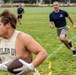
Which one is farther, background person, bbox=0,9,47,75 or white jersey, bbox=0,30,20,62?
white jersey, bbox=0,30,20,62

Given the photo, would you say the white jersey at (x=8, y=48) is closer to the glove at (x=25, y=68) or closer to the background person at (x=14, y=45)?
the background person at (x=14, y=45)

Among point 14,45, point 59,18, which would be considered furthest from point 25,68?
point 59,18

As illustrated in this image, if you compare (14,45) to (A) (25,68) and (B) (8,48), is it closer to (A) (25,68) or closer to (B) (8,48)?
(B) (8,48)

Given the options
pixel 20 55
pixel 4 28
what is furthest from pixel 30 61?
pixel 4 28

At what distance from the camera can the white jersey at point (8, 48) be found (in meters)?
4.61

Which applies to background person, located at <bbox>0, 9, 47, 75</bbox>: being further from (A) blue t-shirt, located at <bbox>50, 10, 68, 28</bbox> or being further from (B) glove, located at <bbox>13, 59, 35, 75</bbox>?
(A) blue t-shirt, located at <bbox>50, 10, 68, 28</bbox>

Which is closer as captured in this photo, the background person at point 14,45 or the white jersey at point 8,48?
the background person at point 14,45

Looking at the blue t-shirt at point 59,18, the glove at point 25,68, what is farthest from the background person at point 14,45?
the blue t-shirt at point 59,18

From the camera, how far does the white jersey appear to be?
461cm

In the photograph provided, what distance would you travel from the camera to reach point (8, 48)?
4.63m

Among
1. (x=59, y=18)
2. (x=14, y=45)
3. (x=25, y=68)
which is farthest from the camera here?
(x=59, y=18)

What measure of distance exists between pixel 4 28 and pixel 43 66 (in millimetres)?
5542

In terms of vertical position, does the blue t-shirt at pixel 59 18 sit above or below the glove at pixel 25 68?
below

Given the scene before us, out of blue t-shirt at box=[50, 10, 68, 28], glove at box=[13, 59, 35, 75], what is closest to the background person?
glove at box=[13, 59, 35, 75]
